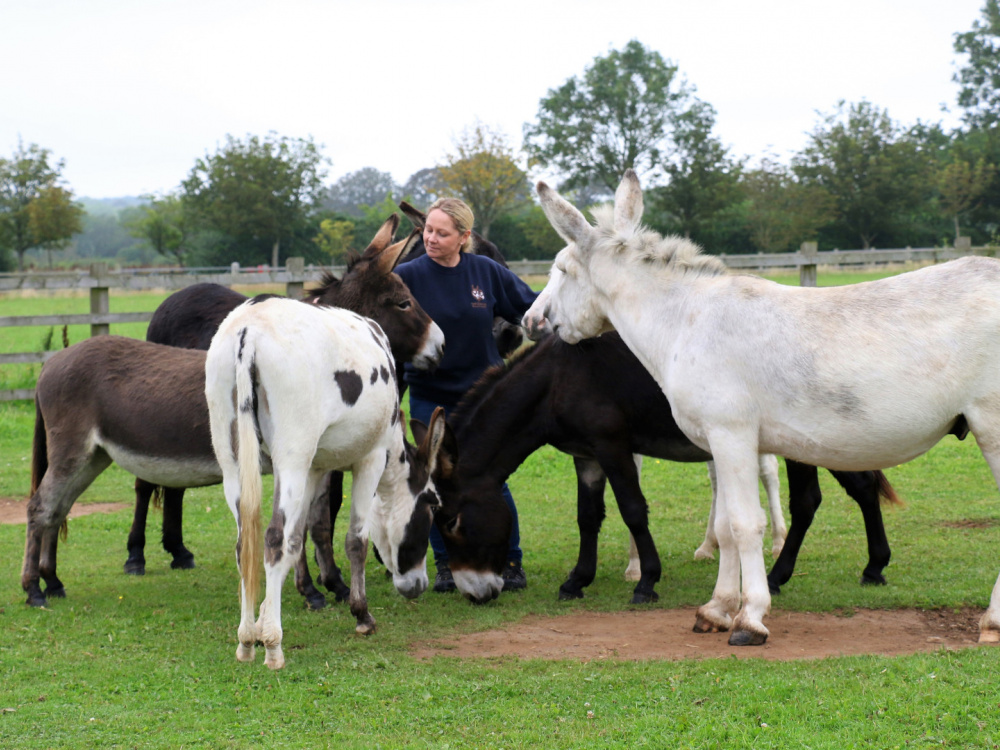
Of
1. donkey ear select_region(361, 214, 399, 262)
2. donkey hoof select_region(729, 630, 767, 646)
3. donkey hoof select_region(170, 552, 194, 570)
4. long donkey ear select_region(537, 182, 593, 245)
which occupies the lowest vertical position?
donkey hoof select_region(170, 552, 194, 570)

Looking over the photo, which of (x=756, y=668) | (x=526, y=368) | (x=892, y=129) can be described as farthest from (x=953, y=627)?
(x=892, y=129)

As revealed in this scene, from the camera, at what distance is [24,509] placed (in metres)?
9.01

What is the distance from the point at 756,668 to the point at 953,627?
146cm

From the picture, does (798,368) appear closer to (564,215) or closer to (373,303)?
(564,215)

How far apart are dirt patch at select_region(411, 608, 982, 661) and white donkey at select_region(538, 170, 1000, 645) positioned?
191 mm

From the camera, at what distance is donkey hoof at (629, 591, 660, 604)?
19.5 ft

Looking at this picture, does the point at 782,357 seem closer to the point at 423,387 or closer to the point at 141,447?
the point at 423,387

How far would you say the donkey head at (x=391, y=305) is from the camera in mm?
6145

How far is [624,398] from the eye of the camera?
605 cm

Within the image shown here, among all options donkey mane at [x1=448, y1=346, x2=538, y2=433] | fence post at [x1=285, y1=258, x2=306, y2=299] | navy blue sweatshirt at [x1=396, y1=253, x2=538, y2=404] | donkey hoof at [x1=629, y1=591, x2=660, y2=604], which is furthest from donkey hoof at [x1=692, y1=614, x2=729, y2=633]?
fence post at [x1=285, y1=258, x2=306, y2=299]

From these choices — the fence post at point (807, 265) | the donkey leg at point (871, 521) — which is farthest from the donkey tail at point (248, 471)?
the fence post at point (807, 265)

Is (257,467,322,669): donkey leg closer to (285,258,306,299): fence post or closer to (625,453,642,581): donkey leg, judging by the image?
(625,453,642,581): donkey leg

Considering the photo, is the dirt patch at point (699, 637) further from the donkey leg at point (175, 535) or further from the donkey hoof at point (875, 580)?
the donkey leg at point (175, 535)

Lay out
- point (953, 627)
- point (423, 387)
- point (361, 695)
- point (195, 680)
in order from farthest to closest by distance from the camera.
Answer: point (423, 387) → point (953, 627) → point (195, 680) → point (361, 695)
